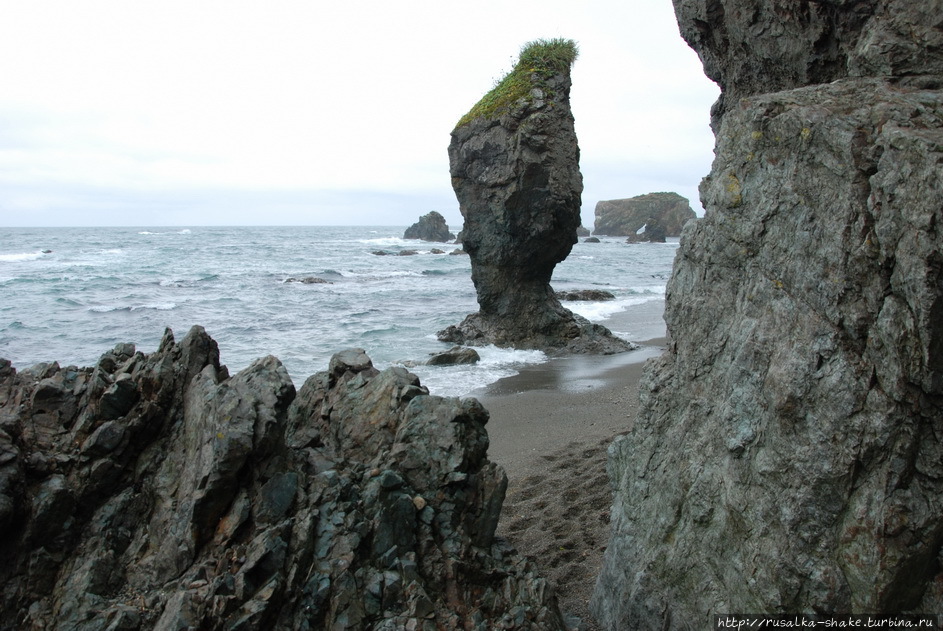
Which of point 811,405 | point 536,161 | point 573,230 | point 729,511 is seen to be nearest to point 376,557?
point 729,511

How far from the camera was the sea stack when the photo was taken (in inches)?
705

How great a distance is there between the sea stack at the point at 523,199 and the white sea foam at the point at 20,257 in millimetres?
47417

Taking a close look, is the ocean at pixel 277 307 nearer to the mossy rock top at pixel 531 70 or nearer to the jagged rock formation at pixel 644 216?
the mossy rock top at pixel 531 70

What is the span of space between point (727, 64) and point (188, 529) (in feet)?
21.7

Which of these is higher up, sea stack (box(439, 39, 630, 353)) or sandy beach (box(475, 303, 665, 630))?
sea stack (box(439, 39, 630, 353))

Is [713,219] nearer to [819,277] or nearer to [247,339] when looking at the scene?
[819,277]

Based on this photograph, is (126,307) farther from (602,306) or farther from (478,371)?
(602,306)

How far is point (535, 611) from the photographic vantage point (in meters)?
4.83

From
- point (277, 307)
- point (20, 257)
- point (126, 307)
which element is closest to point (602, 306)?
point (277, 307)

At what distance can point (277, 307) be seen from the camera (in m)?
27.8

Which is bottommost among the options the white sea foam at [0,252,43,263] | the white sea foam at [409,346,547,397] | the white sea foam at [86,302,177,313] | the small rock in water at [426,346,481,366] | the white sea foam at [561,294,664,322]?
the white sea foam at [409,346,547,397]

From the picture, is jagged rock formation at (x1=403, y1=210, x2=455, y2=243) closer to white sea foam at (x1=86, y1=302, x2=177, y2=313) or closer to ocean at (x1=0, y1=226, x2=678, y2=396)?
ocean at (x1=0, y1=226, x2=678, y2=396)

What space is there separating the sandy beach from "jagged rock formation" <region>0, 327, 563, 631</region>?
4.44 feet

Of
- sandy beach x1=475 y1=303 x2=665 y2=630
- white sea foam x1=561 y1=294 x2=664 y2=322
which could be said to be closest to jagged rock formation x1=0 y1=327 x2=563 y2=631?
sandy beach x1=475 y1=303 x2=665 y2=630
